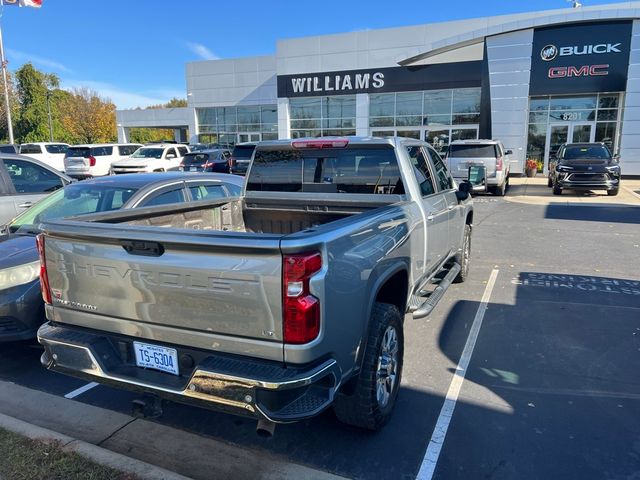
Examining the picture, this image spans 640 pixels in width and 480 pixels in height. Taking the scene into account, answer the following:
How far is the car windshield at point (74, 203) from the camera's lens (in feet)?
17.0

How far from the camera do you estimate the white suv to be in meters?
20.2

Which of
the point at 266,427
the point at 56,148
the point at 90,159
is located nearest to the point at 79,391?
the point at 266,427

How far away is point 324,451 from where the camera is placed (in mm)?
3029

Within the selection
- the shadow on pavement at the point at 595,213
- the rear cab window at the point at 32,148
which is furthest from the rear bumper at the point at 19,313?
the rear cab window at the point at 32,148

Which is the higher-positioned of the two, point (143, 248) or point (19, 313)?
point (143, 248)

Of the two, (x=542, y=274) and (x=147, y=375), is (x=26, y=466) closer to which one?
(x=147, y=375)

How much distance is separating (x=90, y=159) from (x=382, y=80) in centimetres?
1655

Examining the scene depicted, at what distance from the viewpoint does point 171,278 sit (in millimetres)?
2500

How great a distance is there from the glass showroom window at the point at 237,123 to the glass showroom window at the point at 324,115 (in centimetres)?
456

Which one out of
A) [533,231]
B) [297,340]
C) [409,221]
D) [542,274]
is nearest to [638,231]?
[533,231]

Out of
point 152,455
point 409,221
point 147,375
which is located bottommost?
point 152,455

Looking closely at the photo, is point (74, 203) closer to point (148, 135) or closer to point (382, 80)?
point (382, 80)

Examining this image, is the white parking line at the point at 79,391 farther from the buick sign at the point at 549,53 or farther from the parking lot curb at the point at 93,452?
the buick sign at the point at 549,53

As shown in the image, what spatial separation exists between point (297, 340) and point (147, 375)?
0.99 meters
